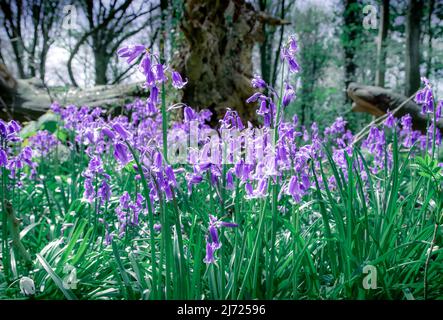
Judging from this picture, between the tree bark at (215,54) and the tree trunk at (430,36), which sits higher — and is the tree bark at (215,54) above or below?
below

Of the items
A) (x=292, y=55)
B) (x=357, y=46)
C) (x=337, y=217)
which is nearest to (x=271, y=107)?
(x=292, y=55)

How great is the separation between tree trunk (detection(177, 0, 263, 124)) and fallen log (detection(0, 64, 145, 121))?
2643 millimetres

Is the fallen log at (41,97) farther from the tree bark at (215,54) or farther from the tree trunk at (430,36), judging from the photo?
the tree trunk at (430,36)

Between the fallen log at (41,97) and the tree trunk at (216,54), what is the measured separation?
2643 millimetres

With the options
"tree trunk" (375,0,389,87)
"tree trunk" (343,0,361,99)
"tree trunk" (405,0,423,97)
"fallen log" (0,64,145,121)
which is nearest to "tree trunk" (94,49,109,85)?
"fallen log" (0,64,145,121)

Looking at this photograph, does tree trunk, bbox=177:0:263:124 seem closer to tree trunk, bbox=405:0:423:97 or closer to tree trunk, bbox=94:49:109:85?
tree trunk, bbox=405:0:423:97

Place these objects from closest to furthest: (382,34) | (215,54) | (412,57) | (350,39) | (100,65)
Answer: (215,54), (412,57), (382,34), (350,39), (100,65)

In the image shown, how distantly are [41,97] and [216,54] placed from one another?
193 inches

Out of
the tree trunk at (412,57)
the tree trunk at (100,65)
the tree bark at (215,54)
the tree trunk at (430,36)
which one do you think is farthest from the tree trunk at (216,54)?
the tree trunk at (100,65)

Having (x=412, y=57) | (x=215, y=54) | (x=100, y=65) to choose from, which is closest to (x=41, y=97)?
(x=100, y=65)

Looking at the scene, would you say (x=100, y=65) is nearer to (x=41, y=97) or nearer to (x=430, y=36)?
(x=41, y=97)

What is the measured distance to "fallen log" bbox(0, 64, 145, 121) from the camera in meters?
8.02

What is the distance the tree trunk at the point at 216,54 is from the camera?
17.7 ft

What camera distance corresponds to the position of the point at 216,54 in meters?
5.49
